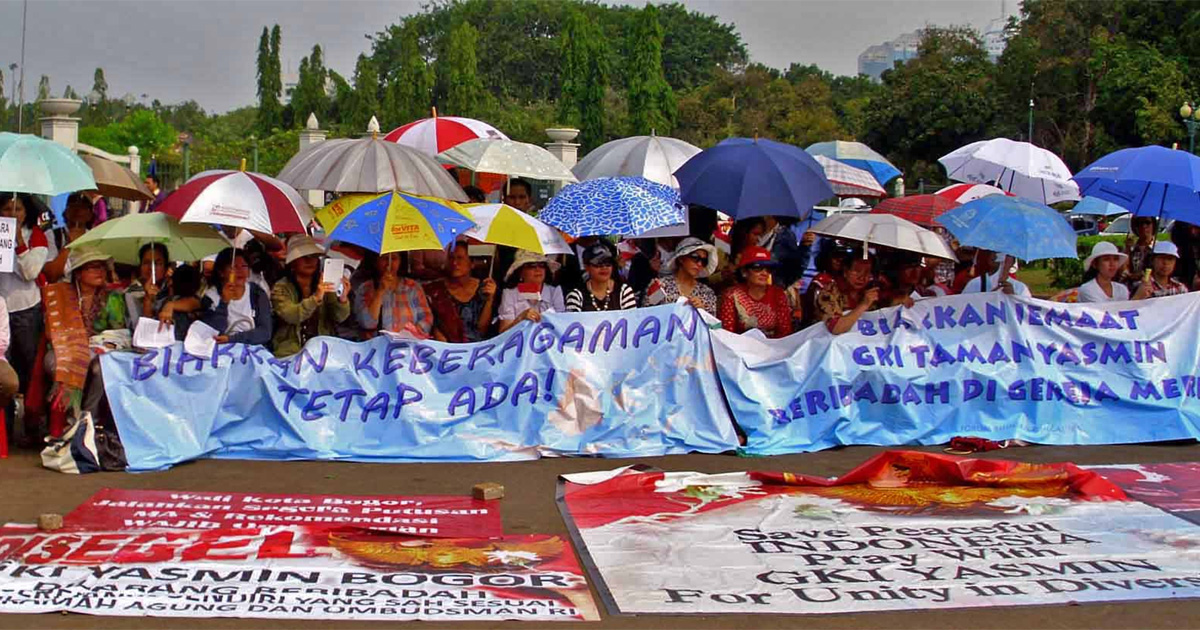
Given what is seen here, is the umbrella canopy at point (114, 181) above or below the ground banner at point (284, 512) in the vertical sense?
above

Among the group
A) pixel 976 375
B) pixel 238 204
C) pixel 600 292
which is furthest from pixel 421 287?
pixel 976 375

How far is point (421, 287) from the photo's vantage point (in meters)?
9.49

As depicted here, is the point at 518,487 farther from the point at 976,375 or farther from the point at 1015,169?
the point at 1015,169

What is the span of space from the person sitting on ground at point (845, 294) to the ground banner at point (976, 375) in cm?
12

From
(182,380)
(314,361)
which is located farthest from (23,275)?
(314,361)

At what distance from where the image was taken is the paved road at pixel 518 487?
19.0ft

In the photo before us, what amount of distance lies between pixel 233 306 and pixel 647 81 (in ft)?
157

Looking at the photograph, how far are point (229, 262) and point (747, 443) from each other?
370 cm

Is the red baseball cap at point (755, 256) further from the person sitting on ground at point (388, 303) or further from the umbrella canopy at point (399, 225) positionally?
the person sitting on ground at point (388, 303)

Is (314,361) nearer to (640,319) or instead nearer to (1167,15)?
(640,319)

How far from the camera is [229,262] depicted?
8953 millimetres

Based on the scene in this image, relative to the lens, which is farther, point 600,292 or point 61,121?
point 61,121

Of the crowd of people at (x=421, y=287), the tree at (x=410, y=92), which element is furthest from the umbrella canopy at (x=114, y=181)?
the tree at (x=410, y=92)

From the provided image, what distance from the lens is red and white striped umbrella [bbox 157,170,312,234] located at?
866cm
